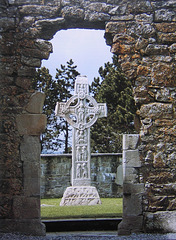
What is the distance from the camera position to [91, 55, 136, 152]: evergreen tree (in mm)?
21484

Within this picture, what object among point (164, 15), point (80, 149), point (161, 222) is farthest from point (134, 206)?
point (80, 149)

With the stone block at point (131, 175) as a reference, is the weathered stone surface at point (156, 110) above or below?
above

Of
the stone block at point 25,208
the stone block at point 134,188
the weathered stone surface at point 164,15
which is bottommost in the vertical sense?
the stone block at point 25,208

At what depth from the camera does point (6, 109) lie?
6418mm

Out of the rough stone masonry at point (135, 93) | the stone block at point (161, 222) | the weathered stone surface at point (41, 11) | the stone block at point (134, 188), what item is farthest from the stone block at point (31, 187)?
the weathered stone surface at point (41, 11)

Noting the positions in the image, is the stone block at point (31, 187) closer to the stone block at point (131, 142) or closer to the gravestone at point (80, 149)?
the stone block at point (131, 142)

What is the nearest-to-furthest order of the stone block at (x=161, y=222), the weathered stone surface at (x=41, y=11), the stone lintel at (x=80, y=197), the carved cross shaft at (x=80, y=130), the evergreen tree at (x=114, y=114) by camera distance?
the stone block at (x=161, y=222) → the weathered stone surface at (x=41, y=11) → the stone lintel at (x=80, y=197) → the carved cross shaft at (x=80, y=130) → the evergreen tree at (x=114, y=114)

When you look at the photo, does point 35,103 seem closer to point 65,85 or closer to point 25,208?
point 25,208

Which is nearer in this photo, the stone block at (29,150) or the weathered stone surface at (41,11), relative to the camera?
the stone block at (29,150)

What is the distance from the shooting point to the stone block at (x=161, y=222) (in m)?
6.20

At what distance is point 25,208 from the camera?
6238 millimetres

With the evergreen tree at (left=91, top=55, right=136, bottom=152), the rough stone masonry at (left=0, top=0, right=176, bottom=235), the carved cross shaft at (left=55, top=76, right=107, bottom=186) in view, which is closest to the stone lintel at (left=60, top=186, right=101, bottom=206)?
the carved cross shaft at (left=55, top=76, right=107, bottom=186)

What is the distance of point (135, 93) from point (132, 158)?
41.8 inches

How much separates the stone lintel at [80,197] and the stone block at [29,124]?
16.8 ft
